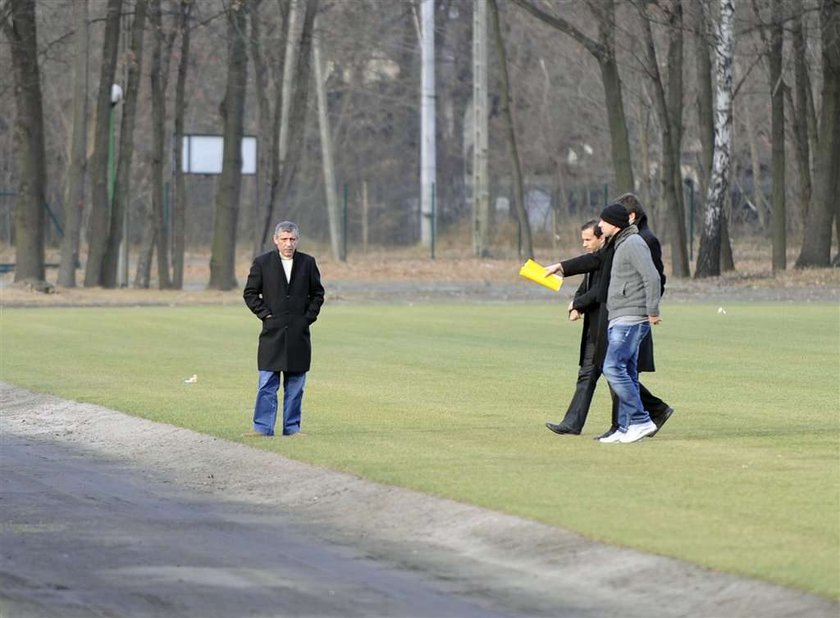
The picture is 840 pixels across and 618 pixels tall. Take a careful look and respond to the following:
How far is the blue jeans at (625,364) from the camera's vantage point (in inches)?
569

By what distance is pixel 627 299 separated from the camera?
569 inches

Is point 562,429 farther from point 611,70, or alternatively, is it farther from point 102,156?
point 611,70

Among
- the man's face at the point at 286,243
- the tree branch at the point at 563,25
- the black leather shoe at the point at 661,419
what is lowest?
the black leather shoe at the point at 661,419

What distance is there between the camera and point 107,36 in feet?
144

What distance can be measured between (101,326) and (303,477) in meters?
18.8

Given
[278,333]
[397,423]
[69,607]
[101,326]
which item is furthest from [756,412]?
[101,326]

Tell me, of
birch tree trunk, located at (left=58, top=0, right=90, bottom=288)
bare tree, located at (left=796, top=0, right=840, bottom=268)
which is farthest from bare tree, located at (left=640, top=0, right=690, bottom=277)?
birch tree trunk, located at (left=58, top=0, right=90, bottom=288)

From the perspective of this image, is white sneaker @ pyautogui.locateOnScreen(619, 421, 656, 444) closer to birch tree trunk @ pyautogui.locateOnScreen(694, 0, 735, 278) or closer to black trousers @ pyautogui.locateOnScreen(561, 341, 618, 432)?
black trousers @ pyautogui.locateOnScreen(561, 341, 618, 432)

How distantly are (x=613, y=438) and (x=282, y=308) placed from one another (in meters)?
2.78

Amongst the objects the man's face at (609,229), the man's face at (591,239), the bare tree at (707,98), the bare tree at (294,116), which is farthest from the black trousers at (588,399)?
the bare tree at (294,116)

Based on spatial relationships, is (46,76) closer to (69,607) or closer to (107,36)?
(107,36)

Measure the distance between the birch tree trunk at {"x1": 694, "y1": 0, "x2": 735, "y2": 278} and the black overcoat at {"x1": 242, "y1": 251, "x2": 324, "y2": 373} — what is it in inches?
1209

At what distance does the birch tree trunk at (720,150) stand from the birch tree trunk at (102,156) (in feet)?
45.3

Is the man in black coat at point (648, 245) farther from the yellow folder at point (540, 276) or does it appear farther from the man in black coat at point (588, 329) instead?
the yellow folder at point (540, 276)
